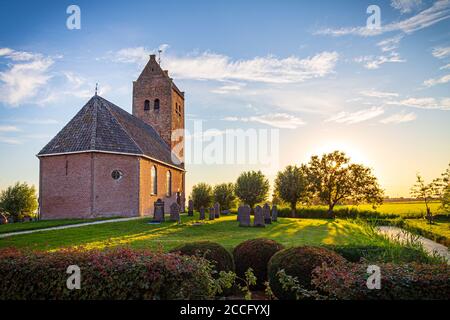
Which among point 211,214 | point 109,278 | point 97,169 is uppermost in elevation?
point 97,169

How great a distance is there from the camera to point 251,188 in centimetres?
3938

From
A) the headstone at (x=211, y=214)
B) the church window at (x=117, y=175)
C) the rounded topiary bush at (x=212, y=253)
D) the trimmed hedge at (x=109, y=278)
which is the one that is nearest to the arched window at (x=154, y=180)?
the church window at (x=117, y=175)

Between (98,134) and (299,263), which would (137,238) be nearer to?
(299,263)

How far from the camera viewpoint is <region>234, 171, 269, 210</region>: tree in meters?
39.4

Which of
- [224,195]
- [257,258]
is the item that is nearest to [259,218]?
[257,258]

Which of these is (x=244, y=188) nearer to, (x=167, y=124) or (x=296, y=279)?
(x=167, y=124)

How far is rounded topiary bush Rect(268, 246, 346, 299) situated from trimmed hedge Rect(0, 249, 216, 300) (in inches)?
→ 70.7

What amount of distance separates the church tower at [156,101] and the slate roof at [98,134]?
863 centimetres

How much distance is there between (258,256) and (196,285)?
3.15 metres

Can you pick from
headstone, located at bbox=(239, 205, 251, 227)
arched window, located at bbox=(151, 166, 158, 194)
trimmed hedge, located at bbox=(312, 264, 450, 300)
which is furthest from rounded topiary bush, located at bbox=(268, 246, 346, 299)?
arched window, located at bbox=(151, 166, 158, 194)

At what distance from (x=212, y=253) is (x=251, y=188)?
32.3 meters

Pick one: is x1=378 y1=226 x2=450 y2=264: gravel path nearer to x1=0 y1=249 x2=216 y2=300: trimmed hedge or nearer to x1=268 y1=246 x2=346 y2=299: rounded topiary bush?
x1=268 y1=246 x2=346 y2=299: rounded topiary bush

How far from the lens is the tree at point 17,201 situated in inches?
1451
